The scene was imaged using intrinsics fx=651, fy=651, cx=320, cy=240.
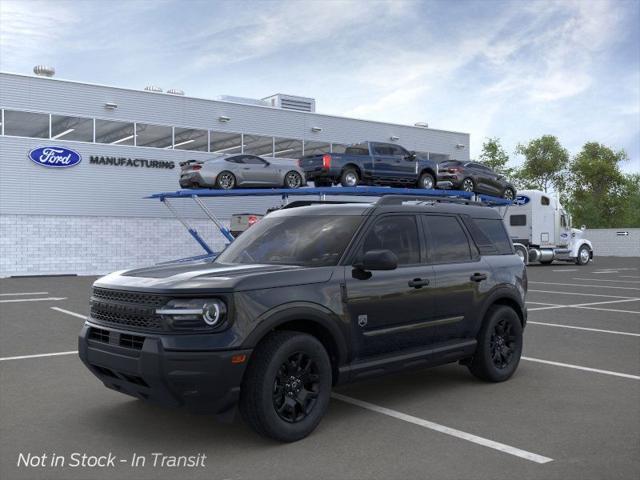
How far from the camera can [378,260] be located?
5.17 m

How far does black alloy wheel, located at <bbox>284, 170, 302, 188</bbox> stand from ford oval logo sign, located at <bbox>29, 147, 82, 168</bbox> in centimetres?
960

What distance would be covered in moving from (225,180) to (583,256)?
20.3 metres

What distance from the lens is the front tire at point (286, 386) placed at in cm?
459

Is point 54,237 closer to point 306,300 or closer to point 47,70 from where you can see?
point 47,70

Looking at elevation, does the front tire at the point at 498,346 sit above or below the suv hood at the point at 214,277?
below

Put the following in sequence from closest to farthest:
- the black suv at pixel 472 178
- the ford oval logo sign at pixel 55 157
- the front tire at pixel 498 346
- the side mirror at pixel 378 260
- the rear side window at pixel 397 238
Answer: the side mirror at pixel 378 260, the rear side window at pixel 397 238, the front tire at pixel 498 346, the black suv at pixel 472 178, the ford oval logo sign at pixel 55 157

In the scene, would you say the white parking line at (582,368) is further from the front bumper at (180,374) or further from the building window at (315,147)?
the building window at (315,147)

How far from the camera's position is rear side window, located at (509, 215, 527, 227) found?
1261 inches

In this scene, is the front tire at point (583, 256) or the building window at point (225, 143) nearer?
the building window at point (225, 143)

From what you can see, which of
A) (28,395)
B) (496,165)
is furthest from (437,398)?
(496,165)

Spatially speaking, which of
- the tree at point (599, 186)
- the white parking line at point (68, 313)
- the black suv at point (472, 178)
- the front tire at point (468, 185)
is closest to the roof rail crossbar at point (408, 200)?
the white parking line at point (68, 313)

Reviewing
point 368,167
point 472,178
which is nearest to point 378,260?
point 368,167

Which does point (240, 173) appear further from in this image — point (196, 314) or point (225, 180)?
point (196, 314)

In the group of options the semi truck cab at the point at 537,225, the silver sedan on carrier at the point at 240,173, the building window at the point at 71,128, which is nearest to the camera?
the silver sedan on carrier at the point at 240,173
